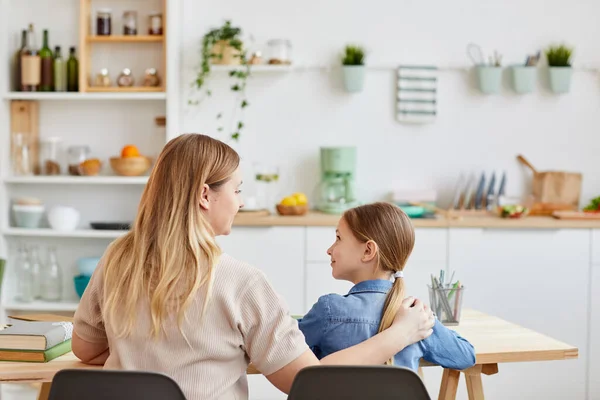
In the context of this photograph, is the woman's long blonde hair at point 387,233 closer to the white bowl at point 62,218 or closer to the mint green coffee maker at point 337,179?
the mint green coffee maker at point 337,179

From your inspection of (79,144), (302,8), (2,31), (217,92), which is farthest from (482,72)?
(2,31)

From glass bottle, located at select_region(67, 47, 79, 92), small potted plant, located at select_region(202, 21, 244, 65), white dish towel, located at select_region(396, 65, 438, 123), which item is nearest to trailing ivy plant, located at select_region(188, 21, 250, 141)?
small potted plant, located at select_region(202, 21, 244, 65)

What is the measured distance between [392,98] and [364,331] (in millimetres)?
3026

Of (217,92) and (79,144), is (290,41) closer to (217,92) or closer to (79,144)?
(217,92)

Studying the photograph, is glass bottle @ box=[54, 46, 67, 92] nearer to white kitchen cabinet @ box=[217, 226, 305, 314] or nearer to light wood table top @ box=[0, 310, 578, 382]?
white kitchen cabinet @ box=[217, 226, 305, 314]

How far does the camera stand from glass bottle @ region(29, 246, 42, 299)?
4680 mm

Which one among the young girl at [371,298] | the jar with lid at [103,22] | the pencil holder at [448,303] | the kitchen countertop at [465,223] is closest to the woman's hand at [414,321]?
the young girl at [371,298]

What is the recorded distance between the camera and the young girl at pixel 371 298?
6.40 feet

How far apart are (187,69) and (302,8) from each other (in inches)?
29.3

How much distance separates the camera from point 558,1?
4.78m

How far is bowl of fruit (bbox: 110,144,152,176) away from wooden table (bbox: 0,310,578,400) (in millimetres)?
2303

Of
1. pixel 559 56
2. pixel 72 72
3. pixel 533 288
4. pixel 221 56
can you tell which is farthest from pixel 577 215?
pixel 72 72

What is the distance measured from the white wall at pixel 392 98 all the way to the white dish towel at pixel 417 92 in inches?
2.9

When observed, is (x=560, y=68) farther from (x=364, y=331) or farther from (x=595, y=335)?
(x=364, y=331)
